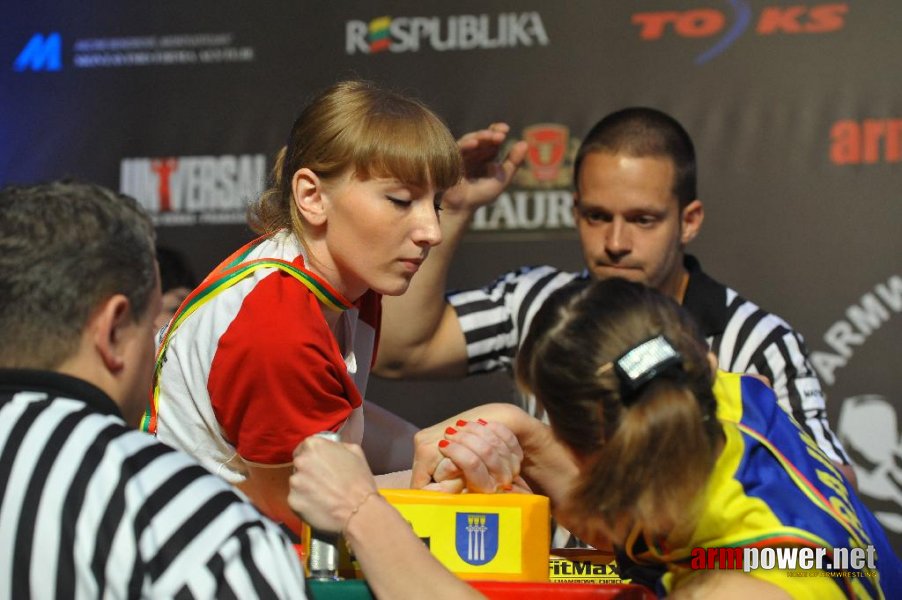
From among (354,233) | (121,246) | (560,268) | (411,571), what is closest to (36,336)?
(121,246)

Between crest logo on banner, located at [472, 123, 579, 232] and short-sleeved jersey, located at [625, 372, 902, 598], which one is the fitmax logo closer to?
crest logo on banner, located at [472, 123, 579, 232]

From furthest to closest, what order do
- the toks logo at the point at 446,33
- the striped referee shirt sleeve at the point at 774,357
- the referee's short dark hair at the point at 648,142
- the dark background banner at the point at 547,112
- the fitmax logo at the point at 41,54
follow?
1. the fitmax logo at the point at 41,54
2. the toks logo at the point at 446,33
3. the dark background banner at the point at 547,112
4. the referee's short dark hair at the point at 648,142
5. the striped referee shirt sleeve at the point at 774,357

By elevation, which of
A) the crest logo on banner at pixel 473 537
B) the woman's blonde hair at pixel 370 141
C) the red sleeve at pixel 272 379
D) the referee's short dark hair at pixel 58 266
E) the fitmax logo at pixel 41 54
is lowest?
the crest logo on banner at pixel 473 537

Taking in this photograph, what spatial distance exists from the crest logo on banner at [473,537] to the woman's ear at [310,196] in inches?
28.9

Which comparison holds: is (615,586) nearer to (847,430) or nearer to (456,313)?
(456,313)

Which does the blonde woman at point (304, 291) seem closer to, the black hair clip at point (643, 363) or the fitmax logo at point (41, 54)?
the black hair clip at point (643, 363)

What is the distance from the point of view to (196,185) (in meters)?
4.05

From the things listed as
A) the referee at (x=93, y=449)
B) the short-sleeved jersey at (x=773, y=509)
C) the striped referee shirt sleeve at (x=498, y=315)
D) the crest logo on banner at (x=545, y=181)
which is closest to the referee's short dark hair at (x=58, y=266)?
the referee at (x=93, y=449)

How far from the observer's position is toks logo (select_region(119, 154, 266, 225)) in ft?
13.2

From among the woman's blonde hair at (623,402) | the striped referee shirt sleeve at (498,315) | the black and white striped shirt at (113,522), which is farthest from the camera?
the striped referee shirt sleeve at (498,315)

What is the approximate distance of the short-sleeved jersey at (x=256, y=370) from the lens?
1872 mm

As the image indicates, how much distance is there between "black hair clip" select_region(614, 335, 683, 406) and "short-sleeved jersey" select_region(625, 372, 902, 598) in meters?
0.16

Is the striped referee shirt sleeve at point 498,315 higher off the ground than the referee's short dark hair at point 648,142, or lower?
lower

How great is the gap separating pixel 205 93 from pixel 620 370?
9.49 feet
